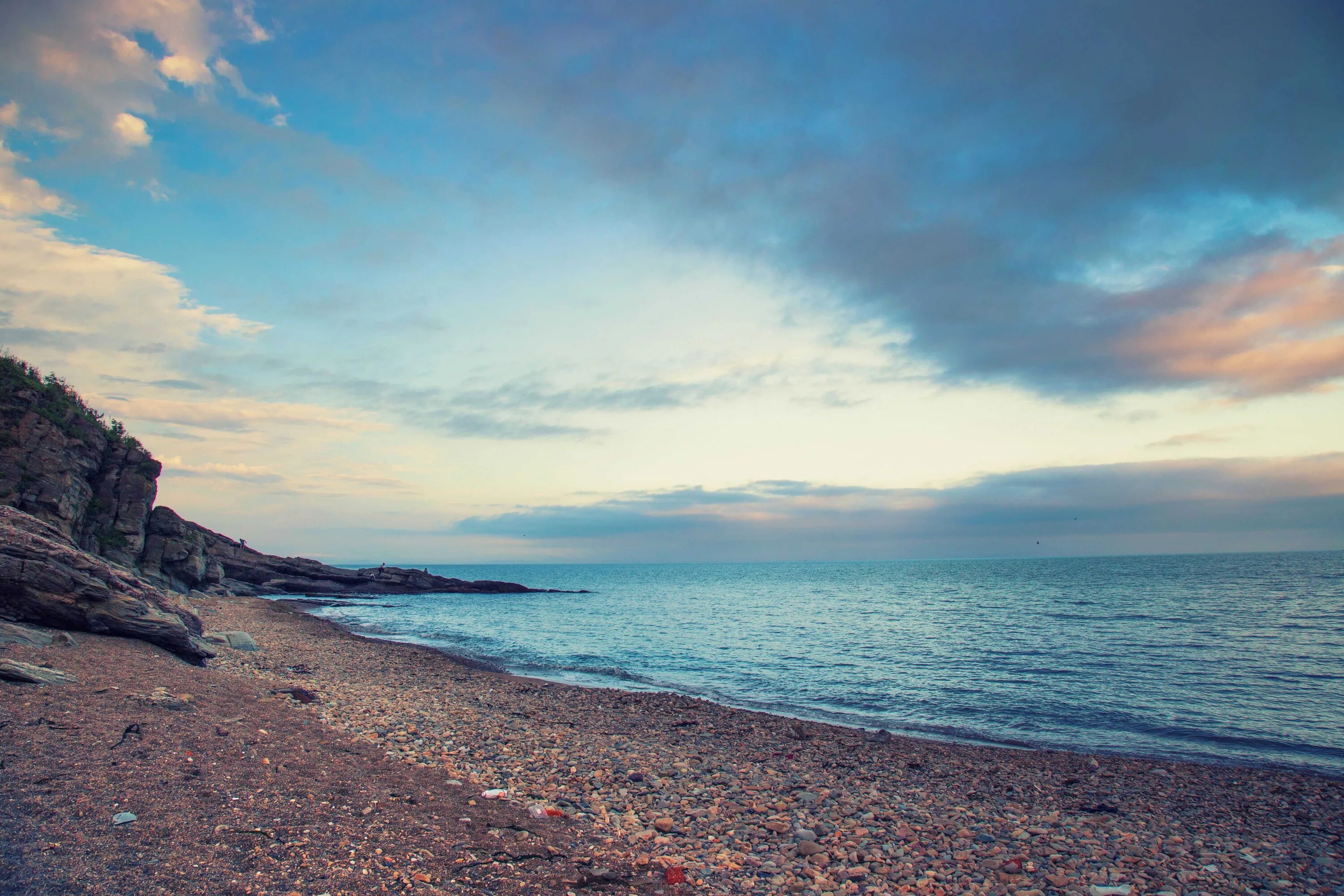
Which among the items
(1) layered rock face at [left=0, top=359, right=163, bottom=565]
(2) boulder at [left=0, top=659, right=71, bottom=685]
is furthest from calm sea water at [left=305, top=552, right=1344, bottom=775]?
(2) boulder at [left=0, top=659, right=71, bottom=685]

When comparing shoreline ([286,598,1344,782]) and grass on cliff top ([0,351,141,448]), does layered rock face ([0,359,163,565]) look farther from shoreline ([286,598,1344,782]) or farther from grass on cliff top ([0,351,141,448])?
shoreline ([286,598,1344,782])

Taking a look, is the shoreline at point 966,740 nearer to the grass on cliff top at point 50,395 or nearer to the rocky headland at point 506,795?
the rocky headland at point 506,795

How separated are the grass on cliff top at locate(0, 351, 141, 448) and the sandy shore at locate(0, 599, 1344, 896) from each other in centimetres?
2198

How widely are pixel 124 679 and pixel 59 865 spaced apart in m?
9.17

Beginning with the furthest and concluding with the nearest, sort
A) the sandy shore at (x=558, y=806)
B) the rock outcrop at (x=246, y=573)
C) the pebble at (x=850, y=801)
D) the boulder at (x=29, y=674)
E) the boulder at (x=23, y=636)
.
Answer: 1. the rock outcrop at (x=246, y=573)
2. the boulder at (x=23, y=636)
3. the boulder at (x=29, y=674)
4. the pebble at (x=850, y=801)
5. the sandy shore at (x=558, y=806)

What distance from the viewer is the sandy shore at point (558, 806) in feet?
24.0

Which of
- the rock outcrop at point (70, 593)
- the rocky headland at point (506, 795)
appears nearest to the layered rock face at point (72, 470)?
the rock outcrop at point (70, 593)

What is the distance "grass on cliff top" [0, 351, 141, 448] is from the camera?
2911 cm

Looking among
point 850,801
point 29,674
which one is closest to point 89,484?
point 29,674

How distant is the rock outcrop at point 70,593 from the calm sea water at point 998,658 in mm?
15953

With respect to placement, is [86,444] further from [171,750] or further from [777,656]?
[777,656]

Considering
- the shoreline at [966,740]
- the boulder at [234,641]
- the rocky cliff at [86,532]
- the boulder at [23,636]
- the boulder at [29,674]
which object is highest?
the rocky cliff at [86,532]

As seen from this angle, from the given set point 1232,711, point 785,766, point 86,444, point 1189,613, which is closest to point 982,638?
point 1232,711

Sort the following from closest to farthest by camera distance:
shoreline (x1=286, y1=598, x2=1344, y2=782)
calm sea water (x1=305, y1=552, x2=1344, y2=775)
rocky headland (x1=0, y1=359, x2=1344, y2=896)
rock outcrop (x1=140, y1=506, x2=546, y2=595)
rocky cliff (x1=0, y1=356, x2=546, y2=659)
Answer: rocky headland (x1=0, y1=359, x2=1344, y2=896) → rocky cliff (x1=0, y1=356, x2=546, y2=659) → shoreline (x1=286, y1=598, x2=1344, y2=782) → calm sea water (x1=305, y1=552, x2=1344, y2=775) → rock outcrop (x1=140, y1=506, x2=546, y2=595)
